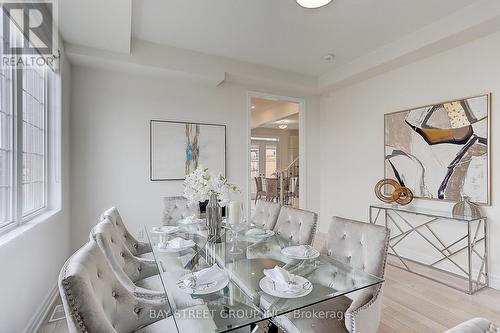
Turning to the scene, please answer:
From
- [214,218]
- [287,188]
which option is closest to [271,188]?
[287,188]

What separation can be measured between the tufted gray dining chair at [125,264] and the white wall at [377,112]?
3.36m

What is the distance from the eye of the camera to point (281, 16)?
111 inches

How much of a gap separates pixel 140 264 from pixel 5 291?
2.60ft

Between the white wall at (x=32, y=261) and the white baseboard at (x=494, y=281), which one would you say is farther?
the white baseboard at (x=494, y=281)

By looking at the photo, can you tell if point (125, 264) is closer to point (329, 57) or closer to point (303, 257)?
point (303, 257)

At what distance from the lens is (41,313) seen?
2.22 meters

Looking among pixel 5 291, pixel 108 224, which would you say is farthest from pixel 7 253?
pixel 108 224

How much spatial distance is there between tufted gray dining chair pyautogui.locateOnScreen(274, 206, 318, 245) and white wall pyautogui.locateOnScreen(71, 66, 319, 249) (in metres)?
1.95

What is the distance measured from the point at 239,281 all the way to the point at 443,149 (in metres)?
3.11

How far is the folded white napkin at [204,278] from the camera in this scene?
4.47ft

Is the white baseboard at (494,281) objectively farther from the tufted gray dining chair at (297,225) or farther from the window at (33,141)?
the window at (33,141)

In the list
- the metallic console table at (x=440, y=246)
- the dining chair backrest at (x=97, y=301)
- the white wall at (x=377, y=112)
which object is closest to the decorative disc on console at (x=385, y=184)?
the metallic console table at (x=440, y=246)

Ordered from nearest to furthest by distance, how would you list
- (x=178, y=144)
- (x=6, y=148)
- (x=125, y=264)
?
(x=6, y=148)
(x=125, y=264)
(x=178, y=144)

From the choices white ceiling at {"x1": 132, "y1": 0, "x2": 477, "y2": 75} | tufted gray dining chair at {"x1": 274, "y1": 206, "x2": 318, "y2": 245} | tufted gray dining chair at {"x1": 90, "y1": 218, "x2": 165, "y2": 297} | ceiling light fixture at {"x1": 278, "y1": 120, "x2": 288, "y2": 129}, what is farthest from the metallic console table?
ceiling light fixture at {"x1": 278, "y1": 120, "x2": 288, "y2": 129}
